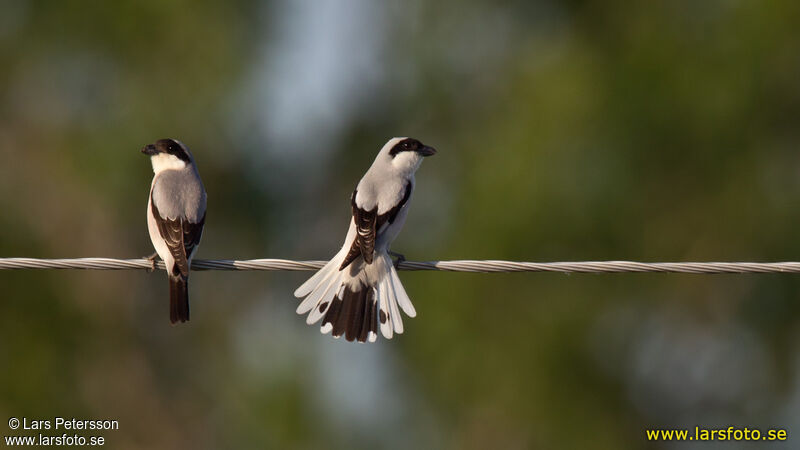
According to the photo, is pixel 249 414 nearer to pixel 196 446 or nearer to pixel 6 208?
pixel 196 446

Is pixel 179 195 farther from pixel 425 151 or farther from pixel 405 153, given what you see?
pixel 425 151

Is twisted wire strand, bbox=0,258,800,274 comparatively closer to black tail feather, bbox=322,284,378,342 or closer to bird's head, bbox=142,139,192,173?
black tail feather, bbox=322,284,378,342

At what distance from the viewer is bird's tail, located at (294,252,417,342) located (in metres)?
8.56

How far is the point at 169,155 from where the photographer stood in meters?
9.45

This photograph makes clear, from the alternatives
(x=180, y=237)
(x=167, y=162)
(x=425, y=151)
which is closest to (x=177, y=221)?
(x=180, y=237)

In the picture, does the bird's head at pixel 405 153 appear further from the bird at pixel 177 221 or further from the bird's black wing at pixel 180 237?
the bird's black wing at pixel 180 237

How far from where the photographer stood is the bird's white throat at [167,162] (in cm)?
931

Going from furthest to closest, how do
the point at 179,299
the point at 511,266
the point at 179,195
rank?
the point at 179,195 → the point at 179,299 → the point at 511,266

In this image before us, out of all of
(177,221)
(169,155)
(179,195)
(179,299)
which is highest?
(169,155)

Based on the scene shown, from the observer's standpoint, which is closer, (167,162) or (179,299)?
(179,299)

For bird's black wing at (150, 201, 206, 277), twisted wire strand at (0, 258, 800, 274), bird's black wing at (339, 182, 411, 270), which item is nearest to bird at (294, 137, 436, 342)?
bird's black wing at (339, 182, 411, 270)

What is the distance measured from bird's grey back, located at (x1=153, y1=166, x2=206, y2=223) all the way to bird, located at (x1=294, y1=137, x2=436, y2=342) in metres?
0.99

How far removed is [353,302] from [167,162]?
2083mm

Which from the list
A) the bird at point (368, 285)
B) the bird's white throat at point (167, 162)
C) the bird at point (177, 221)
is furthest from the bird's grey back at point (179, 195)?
the bird at point (368, 285)
